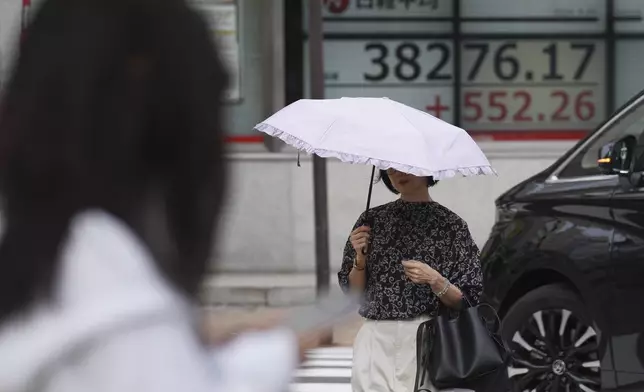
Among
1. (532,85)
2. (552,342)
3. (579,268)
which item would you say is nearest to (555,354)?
(552,342)

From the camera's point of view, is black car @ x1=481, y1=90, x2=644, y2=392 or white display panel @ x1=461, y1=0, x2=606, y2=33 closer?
black car @ x1=481, y1=90, x2=644, y2=392

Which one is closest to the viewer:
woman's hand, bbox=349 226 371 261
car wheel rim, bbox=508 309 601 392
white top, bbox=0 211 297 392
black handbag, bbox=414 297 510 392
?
white top, bbox=0 211 297 392

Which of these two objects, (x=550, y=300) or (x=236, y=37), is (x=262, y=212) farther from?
(x=550, y=300)

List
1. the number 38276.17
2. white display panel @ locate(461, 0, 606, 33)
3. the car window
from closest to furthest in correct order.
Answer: the car window < white display panel @ locate(461, 0, 606, 33) < the number 38276.17

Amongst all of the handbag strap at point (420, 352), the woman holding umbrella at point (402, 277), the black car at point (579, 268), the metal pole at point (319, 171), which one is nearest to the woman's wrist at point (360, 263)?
the woman holding umbrella at point (402, 277)

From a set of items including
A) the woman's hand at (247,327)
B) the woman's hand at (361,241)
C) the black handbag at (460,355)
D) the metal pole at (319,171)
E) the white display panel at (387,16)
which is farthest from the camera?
the white display panel at (387,16)

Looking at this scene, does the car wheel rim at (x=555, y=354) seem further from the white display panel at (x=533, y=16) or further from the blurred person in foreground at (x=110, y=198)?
the white display panel at (x=533, y=16)

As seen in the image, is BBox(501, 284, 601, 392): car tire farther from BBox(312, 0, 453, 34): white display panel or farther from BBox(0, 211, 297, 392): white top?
BBox(312, 0, 453, 34): white display panel

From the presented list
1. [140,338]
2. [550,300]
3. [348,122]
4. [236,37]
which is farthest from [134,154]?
[236,37]

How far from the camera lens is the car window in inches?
270

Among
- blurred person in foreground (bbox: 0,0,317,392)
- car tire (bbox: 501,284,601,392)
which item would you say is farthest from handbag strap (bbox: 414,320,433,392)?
blurred person in foreground (bbox: 0,0,317,392)

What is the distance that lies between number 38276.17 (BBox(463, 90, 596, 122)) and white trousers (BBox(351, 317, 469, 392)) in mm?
9782

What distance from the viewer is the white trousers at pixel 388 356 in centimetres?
483

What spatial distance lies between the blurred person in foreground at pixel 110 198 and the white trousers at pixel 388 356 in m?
3.48
